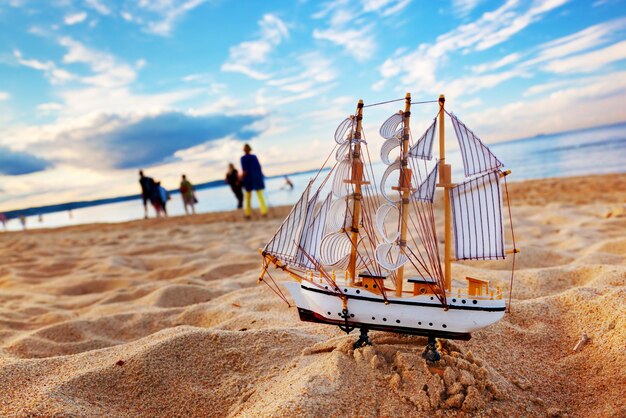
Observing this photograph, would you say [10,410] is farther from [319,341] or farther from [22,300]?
[22,300]

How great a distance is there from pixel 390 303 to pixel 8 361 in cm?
273

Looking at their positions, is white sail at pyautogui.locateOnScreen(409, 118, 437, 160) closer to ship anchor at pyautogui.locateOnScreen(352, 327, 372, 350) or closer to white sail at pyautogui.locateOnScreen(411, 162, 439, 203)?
white sail at pyautogui.locateOnScreen(411, 162, 439, 203)

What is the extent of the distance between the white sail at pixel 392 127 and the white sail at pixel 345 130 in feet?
0.61

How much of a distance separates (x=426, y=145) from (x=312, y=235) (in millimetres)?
928

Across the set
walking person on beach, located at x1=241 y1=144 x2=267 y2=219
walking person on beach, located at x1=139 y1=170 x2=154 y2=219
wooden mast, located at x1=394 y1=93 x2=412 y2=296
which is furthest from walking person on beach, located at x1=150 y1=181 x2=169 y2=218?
wooden mast, located at x1=394 y1=93 x2=412 y2=296

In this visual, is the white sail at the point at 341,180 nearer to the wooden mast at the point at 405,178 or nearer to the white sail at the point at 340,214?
the white sail at the point at 340,214

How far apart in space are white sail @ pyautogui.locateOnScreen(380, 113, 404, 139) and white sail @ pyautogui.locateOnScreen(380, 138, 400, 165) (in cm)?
3

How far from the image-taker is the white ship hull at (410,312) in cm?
A: 250

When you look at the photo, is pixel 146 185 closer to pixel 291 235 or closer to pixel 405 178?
pixel 291 235

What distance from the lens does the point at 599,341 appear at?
9.73ft

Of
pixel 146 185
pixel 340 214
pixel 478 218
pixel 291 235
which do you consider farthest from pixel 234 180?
pixel 478 218

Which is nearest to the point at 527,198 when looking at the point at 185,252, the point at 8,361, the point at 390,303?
the point at 185,252

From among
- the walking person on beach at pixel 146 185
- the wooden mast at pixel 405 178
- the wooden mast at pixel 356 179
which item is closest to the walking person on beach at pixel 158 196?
the walking person on beach at pixel 146 185

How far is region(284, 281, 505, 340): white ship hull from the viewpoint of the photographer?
250 centimetres
